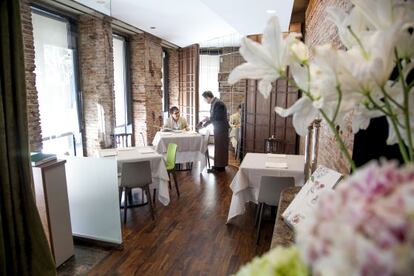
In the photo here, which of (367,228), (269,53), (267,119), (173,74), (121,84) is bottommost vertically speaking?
(267,119)

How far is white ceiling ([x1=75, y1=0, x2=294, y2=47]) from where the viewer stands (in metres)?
3.86

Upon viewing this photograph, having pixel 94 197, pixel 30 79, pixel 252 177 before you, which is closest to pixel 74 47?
pixel 30 79

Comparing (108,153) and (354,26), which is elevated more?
(354,26)

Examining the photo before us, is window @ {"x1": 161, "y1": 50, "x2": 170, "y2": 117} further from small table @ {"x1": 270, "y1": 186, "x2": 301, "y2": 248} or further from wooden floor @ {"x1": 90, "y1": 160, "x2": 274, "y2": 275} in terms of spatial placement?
small table @ {"x1": 270, "y1": 186, "x2": 301, "y2": 248}

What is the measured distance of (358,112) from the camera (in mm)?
716

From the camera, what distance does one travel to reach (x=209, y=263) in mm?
2848

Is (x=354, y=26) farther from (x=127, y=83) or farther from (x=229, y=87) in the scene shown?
(x=229, y=87)

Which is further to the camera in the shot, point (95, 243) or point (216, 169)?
point (216, 169)

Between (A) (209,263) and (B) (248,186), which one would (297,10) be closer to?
(B) (248,186)

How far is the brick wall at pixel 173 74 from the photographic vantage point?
7.72m

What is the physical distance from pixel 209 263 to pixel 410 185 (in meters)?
2.75

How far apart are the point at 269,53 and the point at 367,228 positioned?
0.43m

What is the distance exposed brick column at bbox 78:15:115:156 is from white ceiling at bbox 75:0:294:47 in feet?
1.27

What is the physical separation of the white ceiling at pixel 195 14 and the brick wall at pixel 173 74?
133cm
